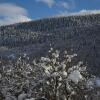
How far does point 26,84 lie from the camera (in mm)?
13211

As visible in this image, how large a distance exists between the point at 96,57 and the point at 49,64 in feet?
547

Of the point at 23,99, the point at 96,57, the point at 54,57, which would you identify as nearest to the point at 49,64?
the point at 54,57

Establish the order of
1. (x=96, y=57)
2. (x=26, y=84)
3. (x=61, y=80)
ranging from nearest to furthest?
1. (x=61, y=80)
2. (x=26, y=84)
3. (x=96, y=57)

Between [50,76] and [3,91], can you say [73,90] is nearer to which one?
[50,76]

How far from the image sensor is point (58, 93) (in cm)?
1134

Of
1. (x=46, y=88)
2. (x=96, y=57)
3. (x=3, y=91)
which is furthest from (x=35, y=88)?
(x=96, y=57)

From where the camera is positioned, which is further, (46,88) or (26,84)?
(26,84)

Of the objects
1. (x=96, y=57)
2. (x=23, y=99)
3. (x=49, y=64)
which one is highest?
(x=96, y=57)

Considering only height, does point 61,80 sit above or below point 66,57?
below

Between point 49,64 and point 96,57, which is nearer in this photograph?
point 49,64

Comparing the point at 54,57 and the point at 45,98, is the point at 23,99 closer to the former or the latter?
the point at 45,98

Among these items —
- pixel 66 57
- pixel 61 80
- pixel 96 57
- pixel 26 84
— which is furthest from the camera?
→ pixel 96 57

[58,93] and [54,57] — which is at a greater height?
[54,57]

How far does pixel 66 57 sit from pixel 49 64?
2.03ft
